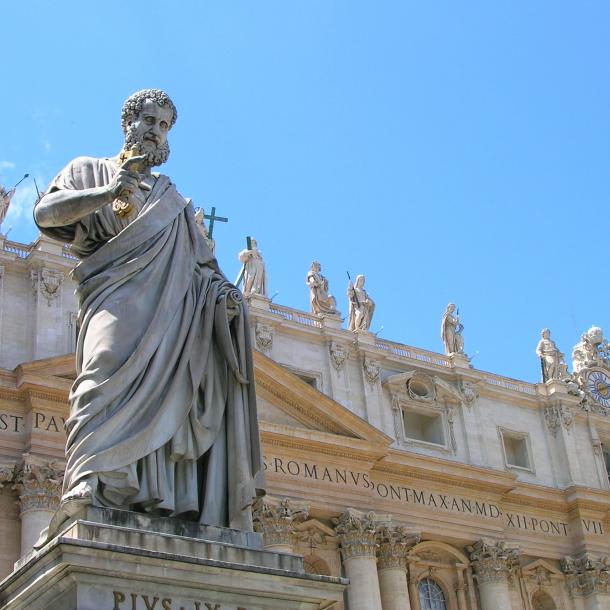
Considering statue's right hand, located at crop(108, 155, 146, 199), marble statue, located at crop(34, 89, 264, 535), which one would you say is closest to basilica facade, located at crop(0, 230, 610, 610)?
marble statue, located at crop(34, 89, 264, 535)

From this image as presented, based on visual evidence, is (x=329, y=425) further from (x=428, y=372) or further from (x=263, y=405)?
(x=428, y=372)

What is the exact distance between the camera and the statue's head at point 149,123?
753 centimetres

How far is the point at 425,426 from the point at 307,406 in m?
5.19

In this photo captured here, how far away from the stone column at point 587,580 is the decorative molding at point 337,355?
8539mm

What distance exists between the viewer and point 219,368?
705 centimetres

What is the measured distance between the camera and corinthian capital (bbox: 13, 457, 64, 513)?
26672mm

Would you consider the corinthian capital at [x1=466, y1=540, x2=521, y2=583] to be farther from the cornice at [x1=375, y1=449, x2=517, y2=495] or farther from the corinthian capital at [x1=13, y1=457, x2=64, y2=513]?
the corinthian capital at [x1=13, y1=457, x2=64, y2=513]

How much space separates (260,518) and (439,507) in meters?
5.83

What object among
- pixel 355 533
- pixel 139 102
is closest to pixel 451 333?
pixel 355 533

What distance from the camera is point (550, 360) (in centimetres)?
3972

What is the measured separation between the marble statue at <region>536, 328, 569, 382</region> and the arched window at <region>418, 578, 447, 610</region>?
805cm

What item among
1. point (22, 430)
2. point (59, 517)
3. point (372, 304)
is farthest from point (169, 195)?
point (372, 304)

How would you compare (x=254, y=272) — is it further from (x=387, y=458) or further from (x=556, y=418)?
(x=556, y=418)

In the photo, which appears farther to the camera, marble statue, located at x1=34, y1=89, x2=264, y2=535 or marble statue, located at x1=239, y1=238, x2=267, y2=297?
marble statue, located at x1=239, y1=238, x2=267, y2=297
